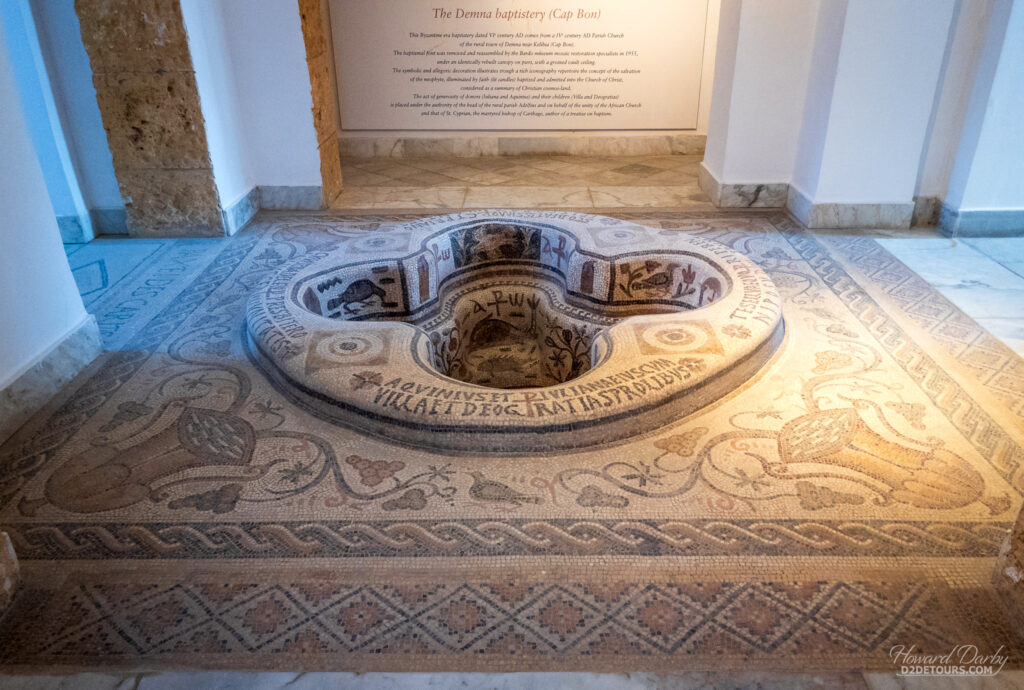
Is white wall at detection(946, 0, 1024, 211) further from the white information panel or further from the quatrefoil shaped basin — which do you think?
the white information panel

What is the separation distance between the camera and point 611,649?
1569mm

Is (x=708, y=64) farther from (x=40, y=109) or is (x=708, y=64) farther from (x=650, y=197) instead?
(x=40, y=109)

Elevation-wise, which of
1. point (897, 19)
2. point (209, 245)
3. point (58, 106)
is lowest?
point (209, 245)

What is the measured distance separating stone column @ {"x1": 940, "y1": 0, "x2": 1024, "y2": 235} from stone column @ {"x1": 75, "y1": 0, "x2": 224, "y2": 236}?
4566 mm

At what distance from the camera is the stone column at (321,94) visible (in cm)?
458

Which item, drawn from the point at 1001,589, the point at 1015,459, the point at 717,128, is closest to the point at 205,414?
the point at 1001,589

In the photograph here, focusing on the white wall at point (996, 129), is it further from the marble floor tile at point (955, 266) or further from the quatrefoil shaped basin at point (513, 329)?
the quatrefoil shaped basin at point (513, 329)

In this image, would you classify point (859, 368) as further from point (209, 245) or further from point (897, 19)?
point (209, 245)

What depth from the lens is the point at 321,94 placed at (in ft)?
15.9

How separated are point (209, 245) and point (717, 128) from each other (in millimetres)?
3477

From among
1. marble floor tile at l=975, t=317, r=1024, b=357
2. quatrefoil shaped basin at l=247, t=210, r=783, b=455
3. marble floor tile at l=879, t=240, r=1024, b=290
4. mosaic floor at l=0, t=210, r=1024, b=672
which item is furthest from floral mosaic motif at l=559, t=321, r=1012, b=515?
marble floor tile at l=879, t=240, r=1024, b=290

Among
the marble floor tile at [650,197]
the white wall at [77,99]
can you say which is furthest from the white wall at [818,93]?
the white wall at [77,99]

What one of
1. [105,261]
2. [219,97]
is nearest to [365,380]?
[105,261]

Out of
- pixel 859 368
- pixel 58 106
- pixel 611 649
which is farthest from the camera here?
pixel 58 106
